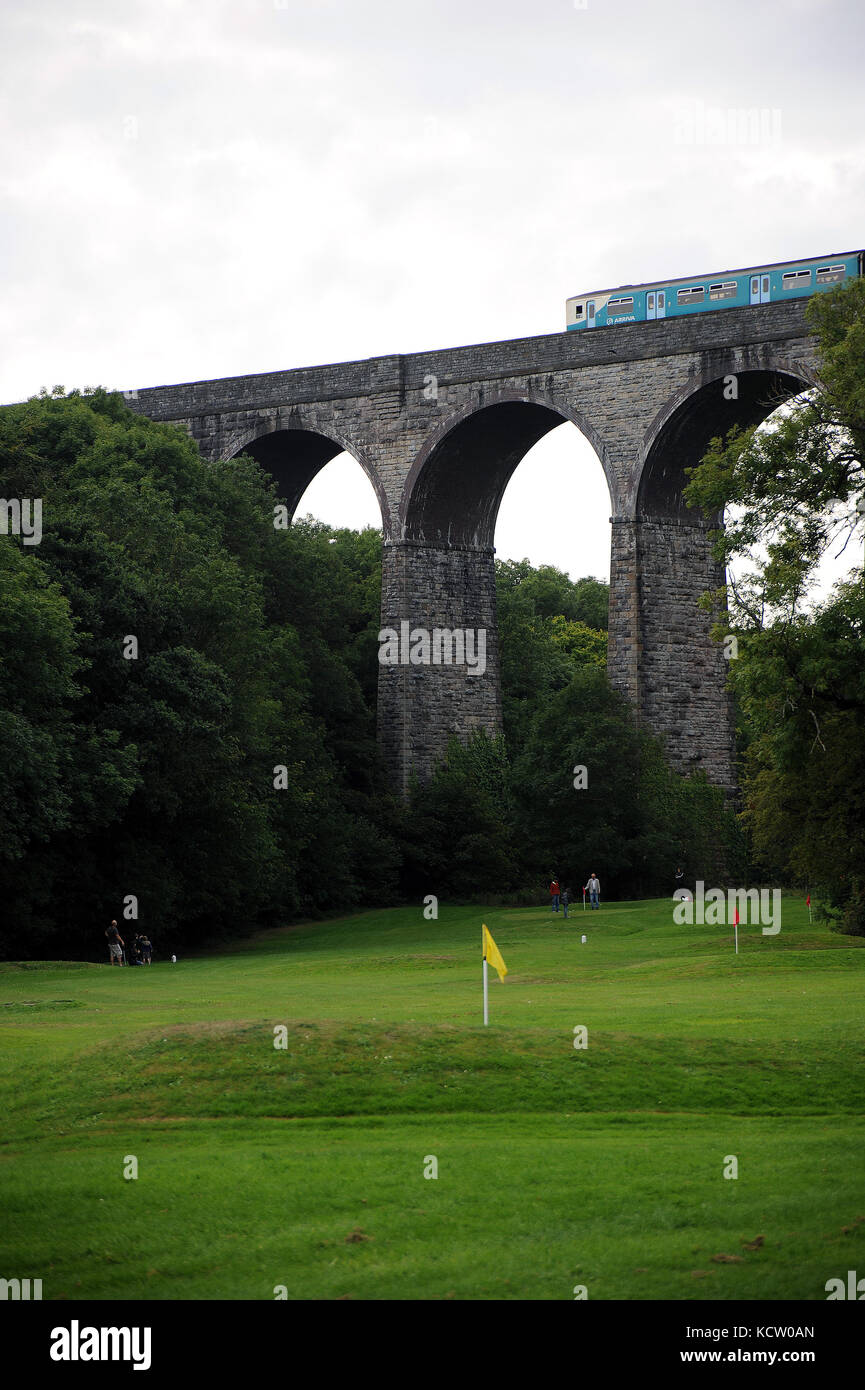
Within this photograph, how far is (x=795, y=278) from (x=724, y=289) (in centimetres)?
209

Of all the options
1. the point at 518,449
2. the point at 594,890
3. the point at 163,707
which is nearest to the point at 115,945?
the point at 163,707

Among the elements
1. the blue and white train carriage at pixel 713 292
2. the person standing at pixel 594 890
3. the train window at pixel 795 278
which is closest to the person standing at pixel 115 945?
the person standing at pixel 594 890

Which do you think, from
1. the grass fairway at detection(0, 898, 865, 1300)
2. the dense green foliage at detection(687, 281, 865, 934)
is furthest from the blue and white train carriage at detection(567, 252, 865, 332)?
the grass fairway at detection(0, 898, 865, 1300)

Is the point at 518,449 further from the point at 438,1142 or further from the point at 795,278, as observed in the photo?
the point at 438,1142

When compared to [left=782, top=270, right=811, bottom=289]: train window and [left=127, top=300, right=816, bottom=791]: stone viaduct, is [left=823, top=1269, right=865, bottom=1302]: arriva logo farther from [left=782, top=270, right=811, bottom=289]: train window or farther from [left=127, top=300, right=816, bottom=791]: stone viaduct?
[left=782, top=270, right=811, bottom=289]: train window

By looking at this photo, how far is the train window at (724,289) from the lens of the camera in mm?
42094

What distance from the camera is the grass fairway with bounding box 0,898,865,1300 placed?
9523 millimetres

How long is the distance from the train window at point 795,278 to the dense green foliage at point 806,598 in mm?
14259

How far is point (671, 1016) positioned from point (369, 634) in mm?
33558

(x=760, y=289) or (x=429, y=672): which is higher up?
(x=760, y=289)

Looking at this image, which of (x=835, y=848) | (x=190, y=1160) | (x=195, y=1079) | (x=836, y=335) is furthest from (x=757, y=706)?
(x=190, y=1160)

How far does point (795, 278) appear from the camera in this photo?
4075 cm

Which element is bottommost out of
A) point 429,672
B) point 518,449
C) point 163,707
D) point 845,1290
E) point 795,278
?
point 845,1290

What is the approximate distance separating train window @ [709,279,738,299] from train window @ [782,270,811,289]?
1458 mm
